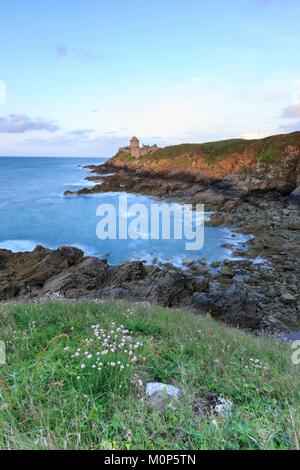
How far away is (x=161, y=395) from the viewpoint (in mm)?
2760

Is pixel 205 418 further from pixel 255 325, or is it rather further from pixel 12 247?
pixel 12 247

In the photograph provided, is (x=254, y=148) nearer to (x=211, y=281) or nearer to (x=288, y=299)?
(x=211, y=281)

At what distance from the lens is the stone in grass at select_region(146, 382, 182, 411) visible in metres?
2.63

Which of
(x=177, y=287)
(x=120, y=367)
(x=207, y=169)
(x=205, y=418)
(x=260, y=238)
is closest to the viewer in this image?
(x=205, y=418)

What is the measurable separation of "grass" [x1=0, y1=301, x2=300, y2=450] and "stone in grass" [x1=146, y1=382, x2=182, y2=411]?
0.07 metres

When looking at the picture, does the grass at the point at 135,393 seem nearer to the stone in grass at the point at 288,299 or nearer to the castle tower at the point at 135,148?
the stone in grass at the point at 288,299

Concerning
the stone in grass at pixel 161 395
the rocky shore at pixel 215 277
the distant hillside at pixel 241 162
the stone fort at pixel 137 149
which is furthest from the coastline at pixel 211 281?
the stone fort at pixel 137 149

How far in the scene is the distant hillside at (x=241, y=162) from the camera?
39000mm

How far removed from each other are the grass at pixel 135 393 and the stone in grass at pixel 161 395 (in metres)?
0.07

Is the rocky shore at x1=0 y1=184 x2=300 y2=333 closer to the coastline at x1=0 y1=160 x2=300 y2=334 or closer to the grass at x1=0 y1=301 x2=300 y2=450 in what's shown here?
the coastline at x1=0 y1=160 x2=300 y2=334

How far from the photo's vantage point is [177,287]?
12727 mm

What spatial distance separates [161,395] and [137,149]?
78.0m
